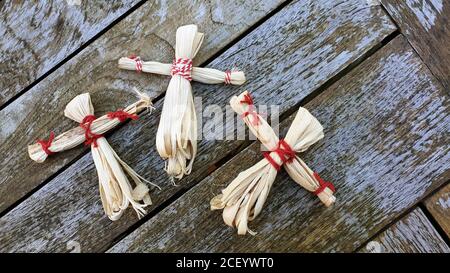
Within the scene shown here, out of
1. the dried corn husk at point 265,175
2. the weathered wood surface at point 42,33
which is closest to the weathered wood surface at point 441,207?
the dried corn husk at point 265,175

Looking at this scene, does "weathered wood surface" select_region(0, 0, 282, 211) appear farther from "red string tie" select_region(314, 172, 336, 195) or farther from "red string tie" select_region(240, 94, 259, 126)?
"red string tie" select_region(314, 172, 336, 195)

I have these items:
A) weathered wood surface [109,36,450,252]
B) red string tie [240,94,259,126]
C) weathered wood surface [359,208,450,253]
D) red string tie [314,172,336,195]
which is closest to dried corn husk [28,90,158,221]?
weathered wood surface [109,36,450,252]

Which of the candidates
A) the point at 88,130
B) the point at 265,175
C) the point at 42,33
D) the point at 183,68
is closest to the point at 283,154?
the point at 265,175

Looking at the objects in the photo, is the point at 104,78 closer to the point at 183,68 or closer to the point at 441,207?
the point at 183,68

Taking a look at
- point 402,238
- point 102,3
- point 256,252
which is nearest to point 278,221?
point 256,252
